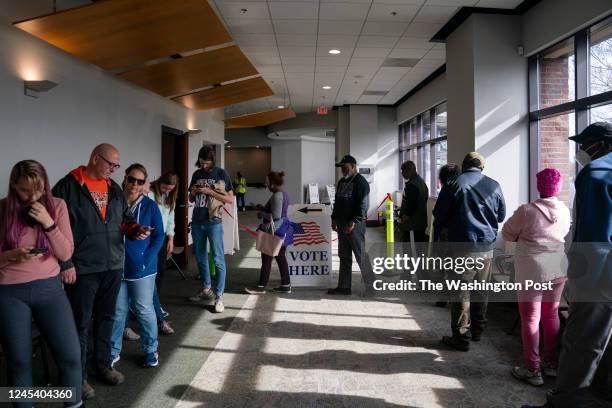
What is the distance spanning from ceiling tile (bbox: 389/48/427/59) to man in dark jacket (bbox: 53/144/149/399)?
6086mm

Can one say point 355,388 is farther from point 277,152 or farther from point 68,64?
point 277,152

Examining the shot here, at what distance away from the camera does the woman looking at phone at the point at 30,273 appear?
215cm

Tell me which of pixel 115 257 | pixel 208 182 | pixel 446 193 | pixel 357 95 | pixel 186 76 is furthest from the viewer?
pixel 357 95

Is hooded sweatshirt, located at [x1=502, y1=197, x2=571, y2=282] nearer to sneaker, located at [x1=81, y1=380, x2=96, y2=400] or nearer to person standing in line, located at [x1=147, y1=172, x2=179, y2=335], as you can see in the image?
sneaker, located at [x1=81, y1=380, x2=96, y2=400]

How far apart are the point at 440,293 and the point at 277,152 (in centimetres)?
1641

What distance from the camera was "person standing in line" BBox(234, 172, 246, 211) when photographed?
20.1 metres

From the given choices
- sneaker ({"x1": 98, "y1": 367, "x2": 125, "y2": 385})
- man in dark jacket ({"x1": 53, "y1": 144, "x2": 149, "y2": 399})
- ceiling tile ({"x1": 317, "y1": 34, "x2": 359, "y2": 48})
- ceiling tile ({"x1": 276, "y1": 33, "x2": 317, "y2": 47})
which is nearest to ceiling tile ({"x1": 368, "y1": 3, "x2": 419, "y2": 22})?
ceiling tile ({"x1": 317, "y1": 34, "x2": 359, "y2": 48})

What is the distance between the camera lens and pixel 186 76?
6309mm

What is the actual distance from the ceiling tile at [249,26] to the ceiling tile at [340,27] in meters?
0.74

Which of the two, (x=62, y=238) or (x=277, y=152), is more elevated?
(x=277, y=152)

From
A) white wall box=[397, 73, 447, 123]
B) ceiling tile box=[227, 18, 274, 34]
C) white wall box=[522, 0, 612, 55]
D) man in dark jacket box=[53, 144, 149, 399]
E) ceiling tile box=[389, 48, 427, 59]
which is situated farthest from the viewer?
white wall box=[397, 73, 447, 123]

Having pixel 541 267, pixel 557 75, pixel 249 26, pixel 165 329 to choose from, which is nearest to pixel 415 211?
pixel 557 75

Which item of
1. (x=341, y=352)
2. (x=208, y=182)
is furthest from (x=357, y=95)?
(x=341, y=352)

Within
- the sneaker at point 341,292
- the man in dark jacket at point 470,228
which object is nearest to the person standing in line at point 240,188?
the sneaker at point 341,292
